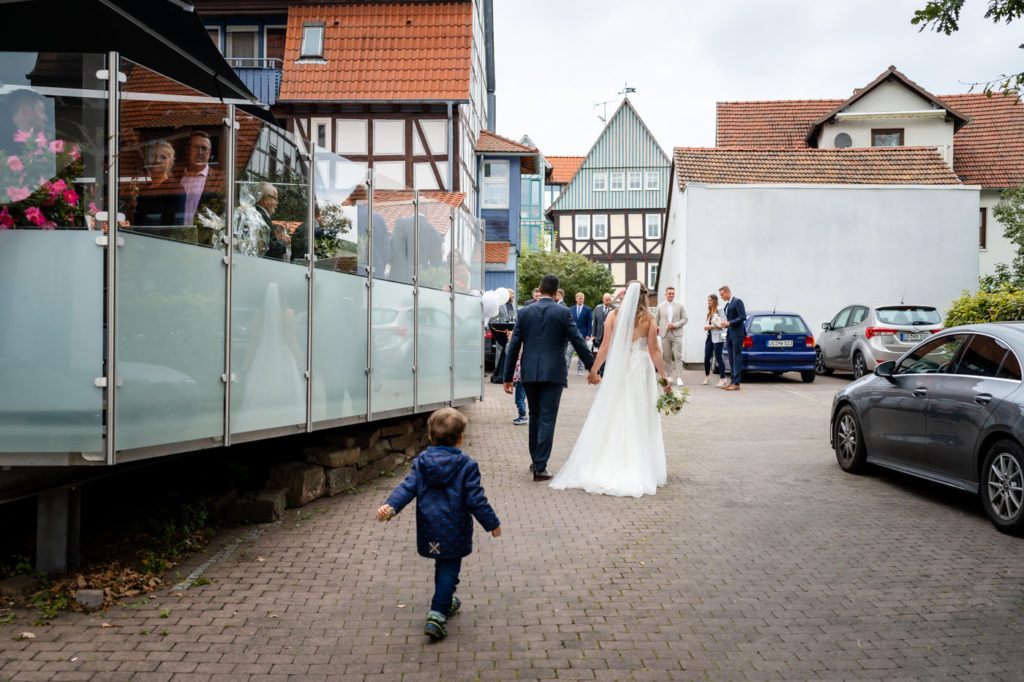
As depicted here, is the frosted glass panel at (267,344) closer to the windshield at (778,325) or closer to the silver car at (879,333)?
the silver car at (879,333)

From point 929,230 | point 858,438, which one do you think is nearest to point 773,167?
point 929,230

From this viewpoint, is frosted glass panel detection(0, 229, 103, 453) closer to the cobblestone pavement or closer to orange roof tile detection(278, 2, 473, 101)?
the cobblestone pavement

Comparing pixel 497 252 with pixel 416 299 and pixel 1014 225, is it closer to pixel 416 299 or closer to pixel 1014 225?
pixel 1014 225

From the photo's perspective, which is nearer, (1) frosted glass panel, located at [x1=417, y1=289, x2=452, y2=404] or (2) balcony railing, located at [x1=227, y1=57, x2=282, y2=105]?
(1) frosted glass panel, located at [x1=417, y1=289, x2=452, y2=404]

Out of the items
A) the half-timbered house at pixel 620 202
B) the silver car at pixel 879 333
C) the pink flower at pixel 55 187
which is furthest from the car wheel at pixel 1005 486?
the half-timbered house at pixel 620 202

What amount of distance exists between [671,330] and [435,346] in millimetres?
8785

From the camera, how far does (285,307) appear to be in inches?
275

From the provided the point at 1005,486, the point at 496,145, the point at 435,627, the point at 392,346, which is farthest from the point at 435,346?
the point at 496,145

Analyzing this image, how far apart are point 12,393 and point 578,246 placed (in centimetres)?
6094

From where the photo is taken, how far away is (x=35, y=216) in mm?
5062

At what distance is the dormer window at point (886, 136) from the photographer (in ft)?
117

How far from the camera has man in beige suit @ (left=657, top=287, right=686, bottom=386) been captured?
709 inches

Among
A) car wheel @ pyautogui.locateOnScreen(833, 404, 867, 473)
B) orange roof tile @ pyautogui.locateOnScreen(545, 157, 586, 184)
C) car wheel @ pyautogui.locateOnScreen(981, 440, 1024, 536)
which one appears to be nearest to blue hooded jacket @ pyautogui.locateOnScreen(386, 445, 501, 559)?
car wheel @ pyautogui.locateOnScreen(981, 440, 1024, 536)

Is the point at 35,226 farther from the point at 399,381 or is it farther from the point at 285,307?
the point at 399,381
